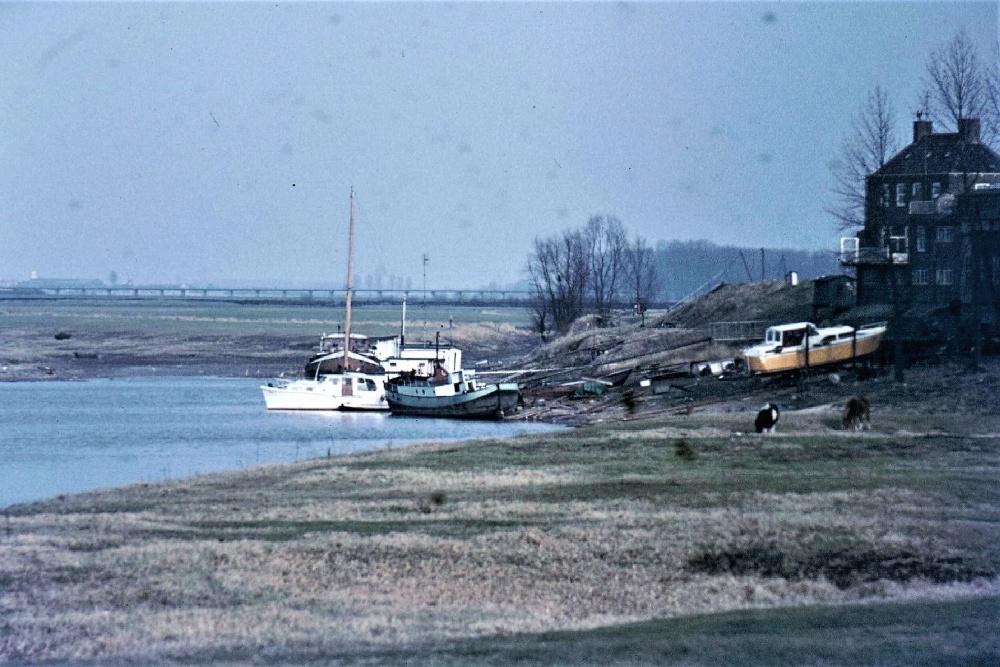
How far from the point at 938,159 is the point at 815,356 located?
23662 millimetres

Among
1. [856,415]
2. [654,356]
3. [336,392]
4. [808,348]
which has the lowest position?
[336,392]

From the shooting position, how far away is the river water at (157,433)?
4012 centimetres

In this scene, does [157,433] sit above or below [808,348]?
below

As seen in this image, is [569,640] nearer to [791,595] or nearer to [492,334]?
[791,595]

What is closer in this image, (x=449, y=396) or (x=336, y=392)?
(x=449, y=396)

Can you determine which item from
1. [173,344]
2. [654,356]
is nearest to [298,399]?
[654,356]

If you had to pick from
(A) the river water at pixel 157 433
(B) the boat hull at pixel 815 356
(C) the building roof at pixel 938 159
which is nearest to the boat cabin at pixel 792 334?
(B) the boat hull at pixel 815 356

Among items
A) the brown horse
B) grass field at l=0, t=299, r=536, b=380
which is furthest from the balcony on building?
grass field at l=0, t=299, r=536, b=380

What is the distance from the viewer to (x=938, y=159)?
247ft

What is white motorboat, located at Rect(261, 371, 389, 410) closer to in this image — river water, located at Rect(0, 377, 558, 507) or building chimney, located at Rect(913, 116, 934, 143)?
river water, located at Rect(0, 377, 558, 507)

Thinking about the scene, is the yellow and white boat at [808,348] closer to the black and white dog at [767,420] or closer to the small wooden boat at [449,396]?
the small wooden boat at [449,396]

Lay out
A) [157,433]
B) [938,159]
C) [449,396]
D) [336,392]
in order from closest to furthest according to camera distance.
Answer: [157,433] → [449,396] → [336,392] → [938,159]

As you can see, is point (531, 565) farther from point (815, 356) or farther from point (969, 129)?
point (969, 129)

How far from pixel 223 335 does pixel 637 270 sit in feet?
133
